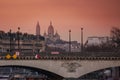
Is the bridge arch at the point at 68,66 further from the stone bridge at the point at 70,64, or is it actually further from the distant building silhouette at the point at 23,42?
the distant building silhouette at the point at 23,42

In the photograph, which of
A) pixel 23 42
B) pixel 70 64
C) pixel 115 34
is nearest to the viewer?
pixel 70 64

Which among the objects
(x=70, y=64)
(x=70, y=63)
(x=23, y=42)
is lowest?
(x=70, y=64)

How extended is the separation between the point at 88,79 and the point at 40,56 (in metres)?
33.3

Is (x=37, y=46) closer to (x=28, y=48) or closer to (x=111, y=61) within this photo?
(x=28, y=48)

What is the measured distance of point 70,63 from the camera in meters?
62.5

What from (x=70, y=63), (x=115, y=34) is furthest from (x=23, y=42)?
(x=70, y=63)

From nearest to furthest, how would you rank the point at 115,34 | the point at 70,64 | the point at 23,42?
the point at 70,64 → the point at 115,34 → the point at 23,42

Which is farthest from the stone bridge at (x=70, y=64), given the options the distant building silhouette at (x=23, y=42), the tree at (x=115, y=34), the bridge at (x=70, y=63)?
the distant building silhouette at (x=23, y=42)

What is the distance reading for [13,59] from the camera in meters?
61.5

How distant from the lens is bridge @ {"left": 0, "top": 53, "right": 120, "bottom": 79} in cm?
6194

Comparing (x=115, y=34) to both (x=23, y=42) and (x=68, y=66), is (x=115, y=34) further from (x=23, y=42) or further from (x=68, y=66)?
(x=68, y=66)

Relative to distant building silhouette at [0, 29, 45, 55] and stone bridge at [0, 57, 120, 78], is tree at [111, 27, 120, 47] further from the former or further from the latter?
stone bridge at [0, 57, 120, 78]

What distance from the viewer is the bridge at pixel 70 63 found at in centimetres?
6194

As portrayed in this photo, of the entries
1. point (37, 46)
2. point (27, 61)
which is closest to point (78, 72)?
point (27, 61)
